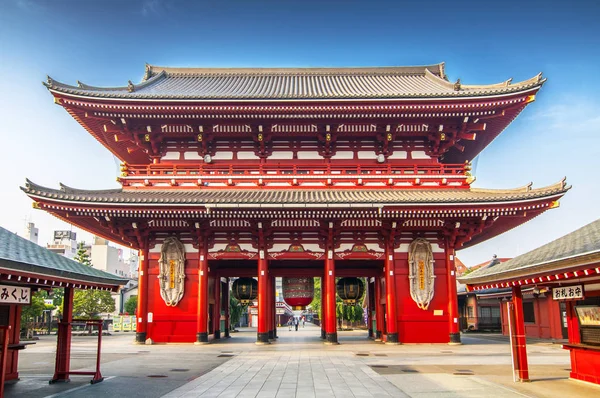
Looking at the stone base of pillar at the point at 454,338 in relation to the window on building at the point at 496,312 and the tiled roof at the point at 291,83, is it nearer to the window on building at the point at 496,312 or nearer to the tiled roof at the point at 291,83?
the tiled roof at the point at 291,83

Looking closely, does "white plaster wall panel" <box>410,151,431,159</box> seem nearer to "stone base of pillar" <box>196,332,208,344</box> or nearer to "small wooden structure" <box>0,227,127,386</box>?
"stone base of pillar" <box>196,332,208,344</box>

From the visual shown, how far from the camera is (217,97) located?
23672 millimetres

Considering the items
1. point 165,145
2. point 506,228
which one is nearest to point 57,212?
point 165,145

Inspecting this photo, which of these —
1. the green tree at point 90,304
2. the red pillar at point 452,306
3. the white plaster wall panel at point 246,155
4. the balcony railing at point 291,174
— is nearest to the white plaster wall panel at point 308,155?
the balcony railing at point 291,174

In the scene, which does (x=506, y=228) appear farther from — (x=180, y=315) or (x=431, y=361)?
(x=180, y=315)

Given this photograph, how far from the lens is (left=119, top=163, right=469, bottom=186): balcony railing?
25.4 meters

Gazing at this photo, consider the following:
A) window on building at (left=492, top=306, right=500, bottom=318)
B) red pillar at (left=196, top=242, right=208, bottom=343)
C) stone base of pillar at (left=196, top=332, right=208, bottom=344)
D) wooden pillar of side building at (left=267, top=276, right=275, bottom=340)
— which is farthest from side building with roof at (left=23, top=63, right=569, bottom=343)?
window on building at (left=492, top=306, right=500, bottom=318)

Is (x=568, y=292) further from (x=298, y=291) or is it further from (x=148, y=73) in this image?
(x=148, y=73)

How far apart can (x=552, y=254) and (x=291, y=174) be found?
15.2 meters

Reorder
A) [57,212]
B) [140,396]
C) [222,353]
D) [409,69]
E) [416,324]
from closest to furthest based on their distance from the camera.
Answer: [140,396] → [222,353] → [57,212] → [416,324] → [409,69]

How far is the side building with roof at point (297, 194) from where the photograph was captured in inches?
893

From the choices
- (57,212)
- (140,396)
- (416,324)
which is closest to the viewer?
(140,396)

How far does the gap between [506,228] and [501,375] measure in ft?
45.3

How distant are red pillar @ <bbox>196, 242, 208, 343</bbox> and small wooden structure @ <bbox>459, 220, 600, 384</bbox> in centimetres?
1489
